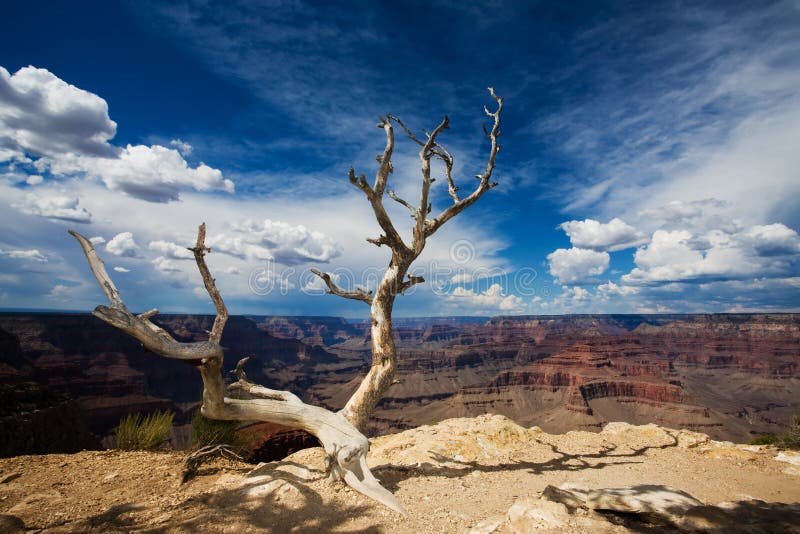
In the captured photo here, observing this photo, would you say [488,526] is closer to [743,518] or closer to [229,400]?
[743,518]

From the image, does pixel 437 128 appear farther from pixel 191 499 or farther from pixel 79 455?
pixel 79 455

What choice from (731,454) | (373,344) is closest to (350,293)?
(373,344)

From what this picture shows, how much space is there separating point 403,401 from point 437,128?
113205 mm

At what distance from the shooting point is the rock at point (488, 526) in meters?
4.18

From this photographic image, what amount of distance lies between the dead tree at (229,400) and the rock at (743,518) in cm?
332

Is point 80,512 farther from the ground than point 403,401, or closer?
farther from the ground

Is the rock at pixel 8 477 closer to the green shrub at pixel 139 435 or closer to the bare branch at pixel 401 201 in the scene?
the green shrub at pixel 139 435

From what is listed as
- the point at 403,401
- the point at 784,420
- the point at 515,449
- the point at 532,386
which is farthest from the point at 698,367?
the point at 515,449

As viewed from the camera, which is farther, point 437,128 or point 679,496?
point 437,128

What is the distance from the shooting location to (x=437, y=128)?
27.1 feet

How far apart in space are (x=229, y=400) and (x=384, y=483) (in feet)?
9.96

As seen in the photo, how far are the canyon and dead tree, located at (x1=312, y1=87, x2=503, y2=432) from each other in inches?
1765

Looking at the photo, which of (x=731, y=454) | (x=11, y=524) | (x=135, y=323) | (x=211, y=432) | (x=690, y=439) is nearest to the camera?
(x=11, y=524)

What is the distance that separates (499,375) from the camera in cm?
11506
